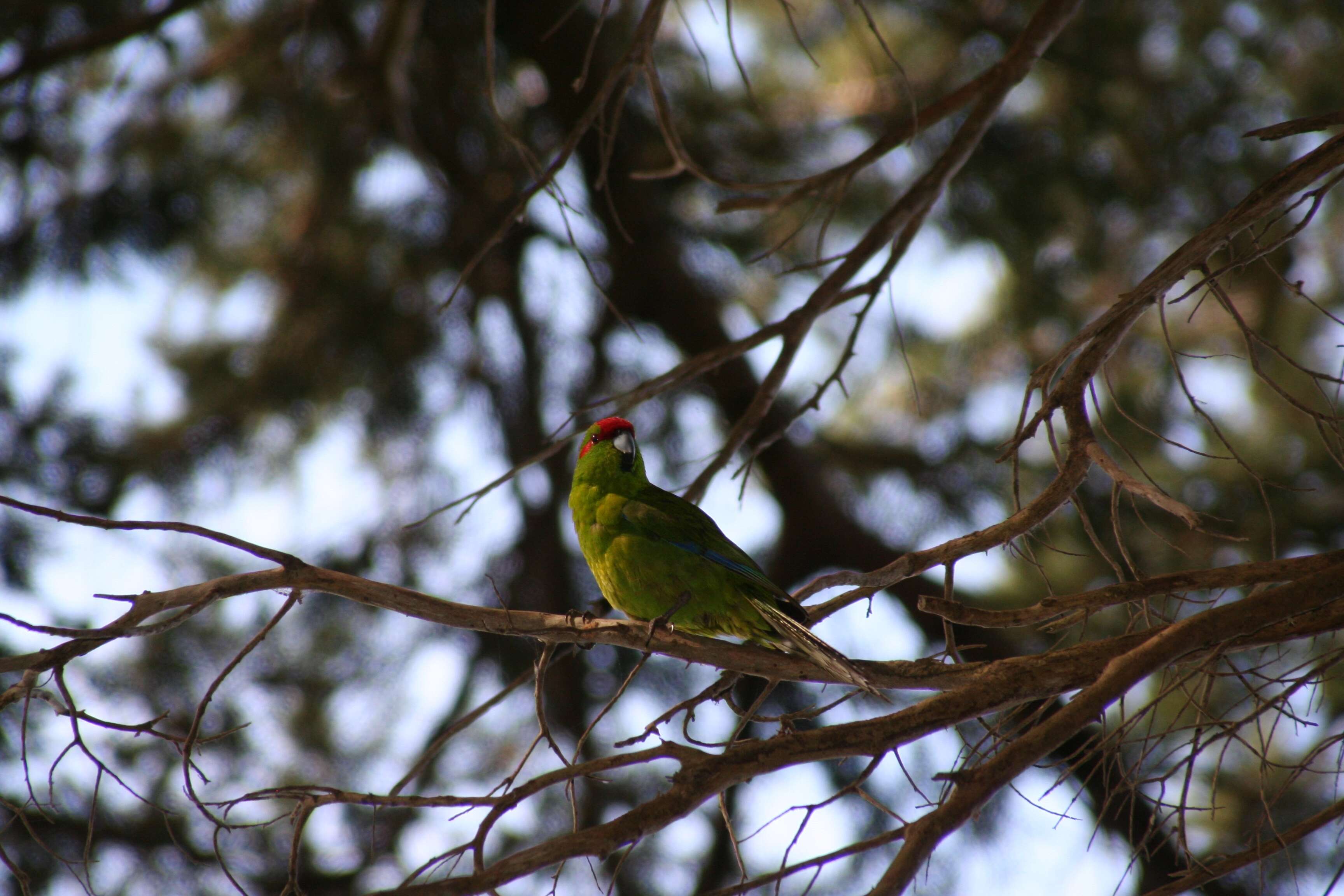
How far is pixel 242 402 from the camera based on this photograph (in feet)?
19.0

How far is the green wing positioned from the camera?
3.10 m

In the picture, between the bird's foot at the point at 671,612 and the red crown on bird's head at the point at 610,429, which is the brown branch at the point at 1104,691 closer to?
the bird's foot at the point at 671,612

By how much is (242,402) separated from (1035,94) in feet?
17.8

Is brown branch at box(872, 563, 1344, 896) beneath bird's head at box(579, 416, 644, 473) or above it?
beneath

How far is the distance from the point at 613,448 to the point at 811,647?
1.39m

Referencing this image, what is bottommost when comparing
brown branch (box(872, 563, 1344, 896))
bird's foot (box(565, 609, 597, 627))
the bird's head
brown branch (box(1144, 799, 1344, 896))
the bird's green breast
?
brown branch (box(1144, 799, 1344, 896))

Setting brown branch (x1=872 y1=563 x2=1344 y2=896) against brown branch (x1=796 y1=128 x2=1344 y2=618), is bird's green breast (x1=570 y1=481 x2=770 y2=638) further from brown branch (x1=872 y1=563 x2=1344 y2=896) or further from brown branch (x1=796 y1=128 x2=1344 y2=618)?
brown branch (x1=872 y1=563 x2=1344 y2=896)

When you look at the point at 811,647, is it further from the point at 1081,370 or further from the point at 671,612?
the point at 1081,370

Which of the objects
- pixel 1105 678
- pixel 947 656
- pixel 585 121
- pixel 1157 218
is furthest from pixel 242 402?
pixel 1157 218

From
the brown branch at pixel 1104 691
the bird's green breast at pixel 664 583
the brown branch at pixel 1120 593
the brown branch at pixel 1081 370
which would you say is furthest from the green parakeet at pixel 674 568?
the brown branch at pixel 1104 691

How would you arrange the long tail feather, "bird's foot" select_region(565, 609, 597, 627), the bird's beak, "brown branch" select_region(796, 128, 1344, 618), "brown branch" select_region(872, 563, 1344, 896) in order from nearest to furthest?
"brown branch" select_region(872, 563, 1344, 896) < "brown branch" select_region(796, 128, 1344, 618) < the long tail feather < "bird's foot" select_region(565, 609, 597, 627) < the bird's beak

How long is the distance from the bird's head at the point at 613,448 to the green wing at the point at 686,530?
20 cm

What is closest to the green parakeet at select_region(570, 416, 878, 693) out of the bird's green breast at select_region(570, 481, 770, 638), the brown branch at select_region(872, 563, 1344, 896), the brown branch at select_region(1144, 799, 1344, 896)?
the bird's green breast at select_region(570, 481, 770, 638)

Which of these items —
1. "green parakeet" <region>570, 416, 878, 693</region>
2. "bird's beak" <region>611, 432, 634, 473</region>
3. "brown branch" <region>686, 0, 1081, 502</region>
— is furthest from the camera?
"bird's beak" <region>611, 432, 634, 473</region>
